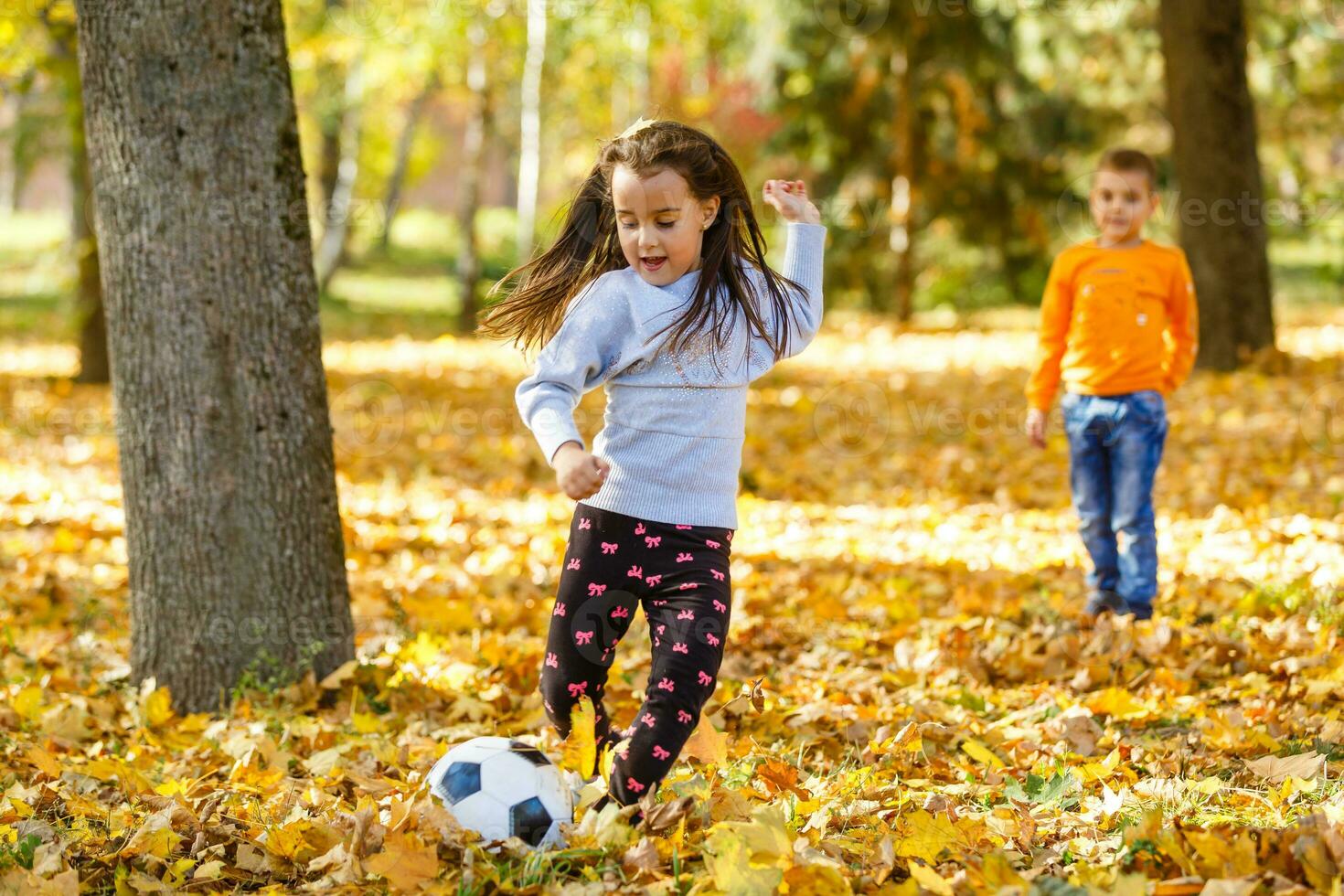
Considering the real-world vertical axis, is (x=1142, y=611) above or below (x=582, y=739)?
below

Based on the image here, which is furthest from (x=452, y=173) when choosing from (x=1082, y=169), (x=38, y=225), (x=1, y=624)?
(x=1, y=624)

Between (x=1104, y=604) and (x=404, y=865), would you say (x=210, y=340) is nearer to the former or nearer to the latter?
(x=404, y=865)

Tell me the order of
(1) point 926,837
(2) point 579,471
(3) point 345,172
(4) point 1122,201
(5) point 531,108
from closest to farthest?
1. (2) point 579,471
2. (1) point 926,837
3. (4) point 1122,201
4. (5) point 531,108
5. (3) point 345,172

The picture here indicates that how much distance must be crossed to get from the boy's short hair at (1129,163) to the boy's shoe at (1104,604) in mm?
1635

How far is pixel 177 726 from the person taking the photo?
159 inches

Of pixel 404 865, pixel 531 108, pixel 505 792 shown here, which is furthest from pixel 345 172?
pixel 404 865

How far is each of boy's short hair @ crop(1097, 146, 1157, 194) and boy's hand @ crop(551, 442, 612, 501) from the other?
121 inches

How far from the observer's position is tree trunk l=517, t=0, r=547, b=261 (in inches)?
667

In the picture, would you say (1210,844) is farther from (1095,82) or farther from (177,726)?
(1095,82)

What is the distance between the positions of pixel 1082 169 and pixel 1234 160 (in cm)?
973

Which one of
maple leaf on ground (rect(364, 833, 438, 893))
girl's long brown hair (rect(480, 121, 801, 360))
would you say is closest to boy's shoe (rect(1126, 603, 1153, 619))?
girl's long brown hair (rect(480, 121, 801, 360))

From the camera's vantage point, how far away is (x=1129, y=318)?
487 centimetres

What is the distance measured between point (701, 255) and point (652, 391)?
40 cm

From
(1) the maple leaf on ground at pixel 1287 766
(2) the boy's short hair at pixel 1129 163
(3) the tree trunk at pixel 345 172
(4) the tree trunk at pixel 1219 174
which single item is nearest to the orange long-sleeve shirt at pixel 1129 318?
(2) the boy's short hair at pixel 1129 163
